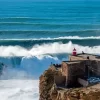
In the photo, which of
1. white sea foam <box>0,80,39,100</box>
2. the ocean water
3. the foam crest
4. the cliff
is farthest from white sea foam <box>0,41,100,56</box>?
the cliff

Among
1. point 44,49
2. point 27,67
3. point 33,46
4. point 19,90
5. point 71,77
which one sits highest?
point 33,46

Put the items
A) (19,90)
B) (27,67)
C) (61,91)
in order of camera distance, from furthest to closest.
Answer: (27,67) → (19,90) → (61,91)

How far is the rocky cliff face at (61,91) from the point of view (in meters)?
15.6

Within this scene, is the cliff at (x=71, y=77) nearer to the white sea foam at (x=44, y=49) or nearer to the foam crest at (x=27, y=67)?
the foam crest at (x=27, y=67)

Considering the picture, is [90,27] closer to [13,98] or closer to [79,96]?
[13,98]

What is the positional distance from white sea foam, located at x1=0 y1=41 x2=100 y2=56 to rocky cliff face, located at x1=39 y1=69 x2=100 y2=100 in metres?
32.0

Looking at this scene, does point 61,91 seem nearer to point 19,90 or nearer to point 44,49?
point 19,90

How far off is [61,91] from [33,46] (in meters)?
43.6

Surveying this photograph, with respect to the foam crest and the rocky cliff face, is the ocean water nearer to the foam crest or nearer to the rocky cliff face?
the foam crest

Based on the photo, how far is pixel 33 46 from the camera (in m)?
62.4

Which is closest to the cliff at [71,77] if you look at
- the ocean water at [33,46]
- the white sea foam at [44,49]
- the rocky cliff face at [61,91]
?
the rocky cliff face at [61,91]

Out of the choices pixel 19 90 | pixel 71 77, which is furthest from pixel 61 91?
pixel 19 90

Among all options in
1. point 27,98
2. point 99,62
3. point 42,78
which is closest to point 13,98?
point 27,98

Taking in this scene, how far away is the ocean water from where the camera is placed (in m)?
38.1
